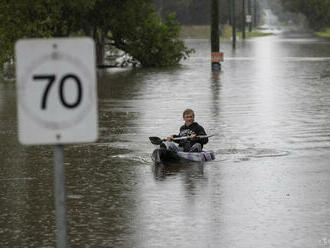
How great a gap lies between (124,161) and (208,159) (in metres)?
1.21

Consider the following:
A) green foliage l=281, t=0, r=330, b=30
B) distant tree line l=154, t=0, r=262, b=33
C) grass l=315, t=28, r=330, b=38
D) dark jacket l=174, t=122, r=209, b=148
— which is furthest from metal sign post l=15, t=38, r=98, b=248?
distant tree line l=154, t=0, r=262, b=33

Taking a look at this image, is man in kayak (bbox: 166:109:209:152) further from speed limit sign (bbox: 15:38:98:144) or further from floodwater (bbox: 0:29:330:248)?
speed limit sign (bbox: 15:38:98:144)

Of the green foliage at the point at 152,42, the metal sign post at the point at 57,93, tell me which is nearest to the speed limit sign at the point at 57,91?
the metal sign post at the point at 57,93

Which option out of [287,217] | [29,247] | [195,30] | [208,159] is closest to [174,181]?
[208,159]

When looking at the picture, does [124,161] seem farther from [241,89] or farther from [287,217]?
[241,89]

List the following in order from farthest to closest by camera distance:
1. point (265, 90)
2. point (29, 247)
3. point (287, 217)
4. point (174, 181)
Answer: point (265, 90)
point (174, 181)
point (287, 217)
point (29, 247)

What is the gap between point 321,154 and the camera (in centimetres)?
1442

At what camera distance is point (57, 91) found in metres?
5.10

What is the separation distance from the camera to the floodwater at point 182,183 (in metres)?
8.96

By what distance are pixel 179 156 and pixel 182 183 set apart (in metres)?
2.03

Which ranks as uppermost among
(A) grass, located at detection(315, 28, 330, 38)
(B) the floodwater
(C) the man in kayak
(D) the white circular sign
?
(D) the white circular sign

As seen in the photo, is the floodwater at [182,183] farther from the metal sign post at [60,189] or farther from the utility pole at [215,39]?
the utility pole at [215,39]

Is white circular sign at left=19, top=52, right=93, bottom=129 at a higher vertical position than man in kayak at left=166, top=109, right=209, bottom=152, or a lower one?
higher

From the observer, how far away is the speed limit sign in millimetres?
5078
